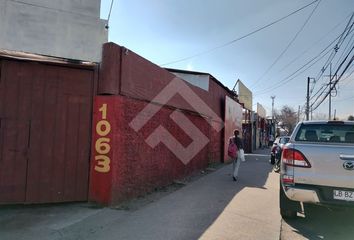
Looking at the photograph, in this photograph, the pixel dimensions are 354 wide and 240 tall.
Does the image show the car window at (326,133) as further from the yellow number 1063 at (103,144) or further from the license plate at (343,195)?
the yellow number 1063 at (103,144)

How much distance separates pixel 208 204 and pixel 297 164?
2807mm

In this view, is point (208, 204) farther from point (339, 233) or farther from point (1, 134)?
point (1, 134)

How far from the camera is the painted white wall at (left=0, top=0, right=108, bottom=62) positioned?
8.59 m

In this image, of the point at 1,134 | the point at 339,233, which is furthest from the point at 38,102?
the point at 339,233

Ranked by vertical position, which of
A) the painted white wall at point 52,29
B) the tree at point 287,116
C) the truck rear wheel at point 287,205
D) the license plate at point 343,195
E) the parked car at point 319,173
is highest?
the tree at point 287,116

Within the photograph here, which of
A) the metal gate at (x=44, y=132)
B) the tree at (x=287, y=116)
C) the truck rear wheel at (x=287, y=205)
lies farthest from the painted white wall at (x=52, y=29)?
the tree at (x=287, y=116)

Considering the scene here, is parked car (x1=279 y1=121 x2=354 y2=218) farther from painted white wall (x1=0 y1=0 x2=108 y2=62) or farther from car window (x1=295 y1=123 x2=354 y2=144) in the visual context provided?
painted white wall (x1=0 y1=0 x2=108 y2=62)

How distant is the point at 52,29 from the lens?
8.86 meters

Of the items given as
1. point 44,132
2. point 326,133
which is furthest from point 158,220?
point 326,133

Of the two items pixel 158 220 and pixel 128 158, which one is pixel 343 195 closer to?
pixel 158 220

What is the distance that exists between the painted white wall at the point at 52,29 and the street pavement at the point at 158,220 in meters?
3.24

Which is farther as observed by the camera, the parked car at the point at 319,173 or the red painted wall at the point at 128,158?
the red painted wall at the point at 128,158

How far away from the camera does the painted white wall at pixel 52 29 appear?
859 centimetres

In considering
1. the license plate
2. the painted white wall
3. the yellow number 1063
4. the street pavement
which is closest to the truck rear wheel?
the street pavement
